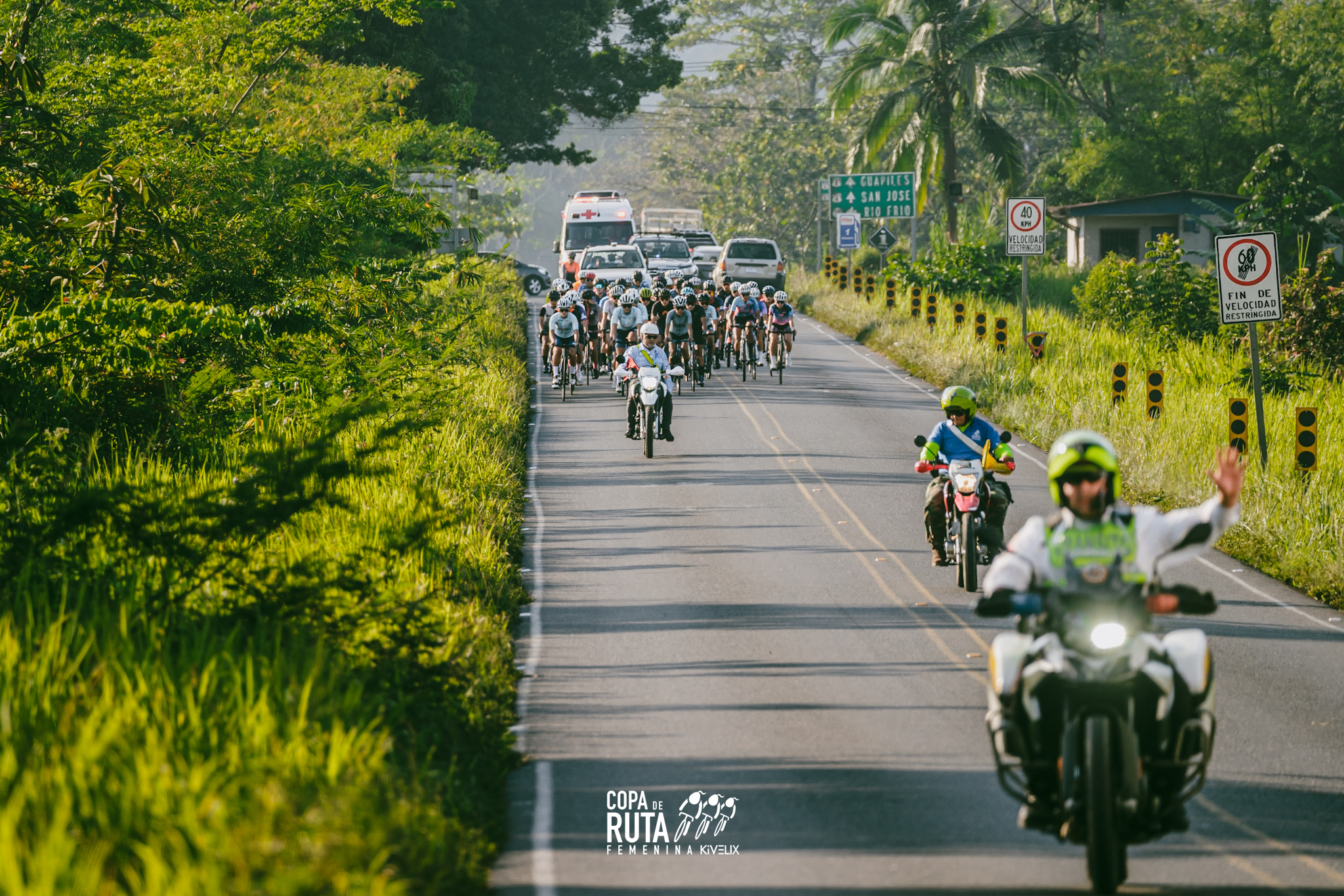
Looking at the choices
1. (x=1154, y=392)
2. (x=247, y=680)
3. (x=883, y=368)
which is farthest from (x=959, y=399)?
(x=883, y=368)

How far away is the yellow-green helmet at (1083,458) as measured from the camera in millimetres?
6473

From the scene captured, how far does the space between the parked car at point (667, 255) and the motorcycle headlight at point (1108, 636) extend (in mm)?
36916

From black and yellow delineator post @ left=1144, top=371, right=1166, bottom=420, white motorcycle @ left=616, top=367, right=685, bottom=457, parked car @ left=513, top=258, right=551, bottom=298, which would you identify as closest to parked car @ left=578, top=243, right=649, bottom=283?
parked car @ left=513, top=258, right=551, bottom=298

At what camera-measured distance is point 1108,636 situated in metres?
6.12

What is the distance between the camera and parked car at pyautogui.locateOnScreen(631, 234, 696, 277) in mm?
44188

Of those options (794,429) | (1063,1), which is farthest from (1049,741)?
(1063,1)

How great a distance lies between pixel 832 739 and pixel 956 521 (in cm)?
421

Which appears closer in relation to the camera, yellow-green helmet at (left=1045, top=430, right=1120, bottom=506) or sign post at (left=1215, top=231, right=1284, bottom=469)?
yellow-green helmet at (left=1045, top=430, right=1120, bottom=506)

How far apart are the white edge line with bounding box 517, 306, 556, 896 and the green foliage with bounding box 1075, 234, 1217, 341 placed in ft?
53.8

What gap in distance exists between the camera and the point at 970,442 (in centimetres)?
1241

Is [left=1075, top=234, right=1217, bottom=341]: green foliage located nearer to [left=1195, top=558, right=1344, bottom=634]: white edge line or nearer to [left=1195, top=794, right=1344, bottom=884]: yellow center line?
[left=1195, top=558, right=1344, bottom=634]: white edge line

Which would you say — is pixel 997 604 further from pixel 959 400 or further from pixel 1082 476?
pixel 959 400

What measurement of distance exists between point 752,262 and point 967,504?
1305 inches

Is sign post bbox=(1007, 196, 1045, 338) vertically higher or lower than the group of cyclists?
higher
